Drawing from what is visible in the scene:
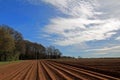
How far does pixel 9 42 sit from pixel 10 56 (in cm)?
2034

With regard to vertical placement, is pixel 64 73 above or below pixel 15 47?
below

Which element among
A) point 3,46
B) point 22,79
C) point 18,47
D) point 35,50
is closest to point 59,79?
point 22,79

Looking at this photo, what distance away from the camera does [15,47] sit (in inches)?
4043

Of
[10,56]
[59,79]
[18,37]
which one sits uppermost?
[18,37]

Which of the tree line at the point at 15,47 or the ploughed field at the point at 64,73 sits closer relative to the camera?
the ploughed field at the point at 64,73

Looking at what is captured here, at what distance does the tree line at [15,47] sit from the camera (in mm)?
83669

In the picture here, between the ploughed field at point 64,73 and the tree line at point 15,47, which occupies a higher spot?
the tree line at point 15,47

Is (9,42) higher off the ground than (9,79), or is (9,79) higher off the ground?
(9,42)

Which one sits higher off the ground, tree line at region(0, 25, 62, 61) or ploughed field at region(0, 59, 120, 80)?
tree line at region(0, 25, 62, 61)

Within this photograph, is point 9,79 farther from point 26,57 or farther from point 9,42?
point 26,57

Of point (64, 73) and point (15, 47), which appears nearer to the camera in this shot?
point (64, 73)

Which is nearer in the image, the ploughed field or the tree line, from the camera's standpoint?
the ploughed field

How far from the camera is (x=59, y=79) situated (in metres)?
20.4

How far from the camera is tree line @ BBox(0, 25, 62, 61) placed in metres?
83.7
